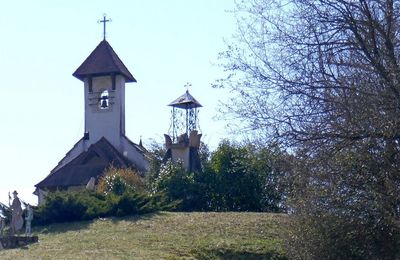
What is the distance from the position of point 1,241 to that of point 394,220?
11.5 metres

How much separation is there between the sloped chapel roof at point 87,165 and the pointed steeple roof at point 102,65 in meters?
3.49

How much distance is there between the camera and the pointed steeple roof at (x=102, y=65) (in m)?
48.8

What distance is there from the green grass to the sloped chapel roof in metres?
17.0

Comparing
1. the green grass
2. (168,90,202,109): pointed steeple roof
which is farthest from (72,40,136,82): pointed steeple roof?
the green grass

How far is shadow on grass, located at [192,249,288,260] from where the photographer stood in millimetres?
23828

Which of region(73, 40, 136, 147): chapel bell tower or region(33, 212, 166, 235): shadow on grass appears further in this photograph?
region(73, 40, 136, 147): chapel bell tower

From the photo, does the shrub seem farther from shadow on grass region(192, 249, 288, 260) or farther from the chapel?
shadow on grass region(192, 249, 288, 260)

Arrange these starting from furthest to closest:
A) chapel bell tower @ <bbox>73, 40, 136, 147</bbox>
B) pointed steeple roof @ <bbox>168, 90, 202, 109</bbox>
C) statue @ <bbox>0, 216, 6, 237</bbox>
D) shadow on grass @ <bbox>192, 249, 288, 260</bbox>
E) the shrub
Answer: chapel bell tower @ <bbox>73, 40, 136, 147</bbox> < pointed steeple roof @ <bbox>168, 90, 202, 109</bbox> < the shrub < statue @ <bbox>0, 216, 6, 237</bbox> < shadow on grass @ <bbox>192, 249, 288, 260</bbox>

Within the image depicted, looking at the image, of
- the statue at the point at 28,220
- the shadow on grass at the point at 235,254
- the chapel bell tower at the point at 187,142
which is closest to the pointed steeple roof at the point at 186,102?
the chapel bell tower at the point at 187,142

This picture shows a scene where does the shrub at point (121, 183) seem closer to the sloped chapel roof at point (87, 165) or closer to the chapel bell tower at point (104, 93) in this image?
the sloped chapel roof at point (87, 165)

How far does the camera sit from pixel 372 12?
17.8 metres

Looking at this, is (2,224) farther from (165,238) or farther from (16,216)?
(165,238)

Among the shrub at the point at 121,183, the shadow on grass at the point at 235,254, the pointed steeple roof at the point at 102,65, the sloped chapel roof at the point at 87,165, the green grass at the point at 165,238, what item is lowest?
the shadow on grass at the point at 235,254

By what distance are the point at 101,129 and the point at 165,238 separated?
25671mm
